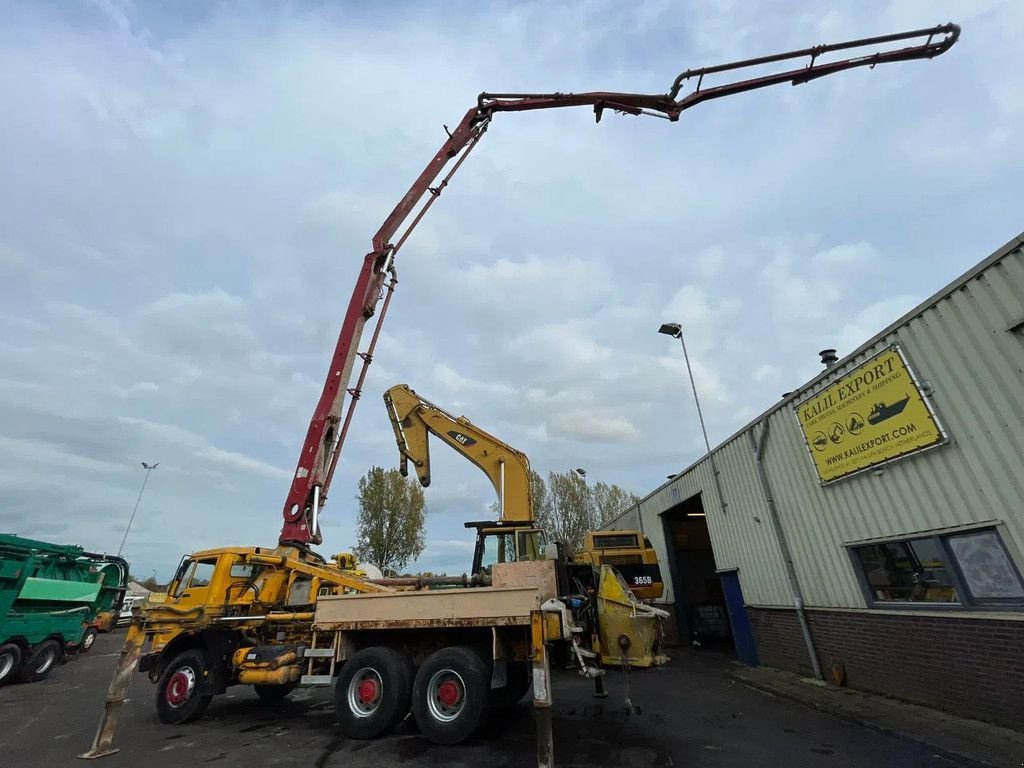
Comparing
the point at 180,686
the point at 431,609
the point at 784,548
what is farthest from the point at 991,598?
the point at 180,686

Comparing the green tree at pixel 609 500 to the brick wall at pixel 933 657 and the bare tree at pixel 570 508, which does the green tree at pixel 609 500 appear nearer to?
the bare tree at pixel 570 508

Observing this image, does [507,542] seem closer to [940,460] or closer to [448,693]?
[448,693]

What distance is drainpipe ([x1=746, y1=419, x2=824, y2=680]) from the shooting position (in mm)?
9906

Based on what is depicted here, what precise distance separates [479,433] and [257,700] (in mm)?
7737

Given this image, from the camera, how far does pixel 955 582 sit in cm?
700

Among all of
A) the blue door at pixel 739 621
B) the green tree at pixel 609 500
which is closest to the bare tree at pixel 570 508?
the green tree at pixel 609 500

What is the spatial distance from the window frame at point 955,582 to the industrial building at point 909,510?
0.02 m

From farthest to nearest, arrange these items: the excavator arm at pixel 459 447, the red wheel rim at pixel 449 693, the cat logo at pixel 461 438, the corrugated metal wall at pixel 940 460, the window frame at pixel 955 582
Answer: the cat logo at pixel 461 438 → the excavator arm at pixel 459 447 → the red wheel rim at pixel 449 693 → the window frame at pixel 955 582 → the corrugated metal wall at pixel 940 460

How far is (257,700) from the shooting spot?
10.5 metres

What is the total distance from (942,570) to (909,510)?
3.00 ft

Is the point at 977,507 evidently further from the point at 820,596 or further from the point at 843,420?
the point at 820,596

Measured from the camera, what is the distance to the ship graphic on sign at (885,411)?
758 centimetres

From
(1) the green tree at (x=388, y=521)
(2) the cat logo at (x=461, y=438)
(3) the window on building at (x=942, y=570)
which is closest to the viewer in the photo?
(3) the window on building at (x=942, y=570)

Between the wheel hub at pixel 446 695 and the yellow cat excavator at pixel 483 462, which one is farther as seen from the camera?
the yellow cat excavator at pixel 483 462
